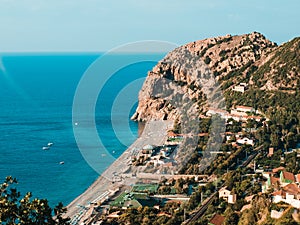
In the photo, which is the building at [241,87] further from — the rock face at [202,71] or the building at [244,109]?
the building at [244,109]

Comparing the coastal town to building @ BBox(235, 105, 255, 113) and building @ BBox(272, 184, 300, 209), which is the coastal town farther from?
building @ BBox(235, 105, 255, 113)

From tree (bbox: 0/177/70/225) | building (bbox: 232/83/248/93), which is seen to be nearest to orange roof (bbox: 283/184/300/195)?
tree (bbox: 0/177/70/225)

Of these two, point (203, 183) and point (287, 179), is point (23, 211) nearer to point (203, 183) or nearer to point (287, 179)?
point (287, 179)

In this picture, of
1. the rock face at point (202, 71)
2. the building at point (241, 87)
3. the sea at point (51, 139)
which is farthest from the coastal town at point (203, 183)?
the rock face at point (202, 71)

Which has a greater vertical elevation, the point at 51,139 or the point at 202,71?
the point at 202,71

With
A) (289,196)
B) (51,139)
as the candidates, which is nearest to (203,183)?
(289,196)

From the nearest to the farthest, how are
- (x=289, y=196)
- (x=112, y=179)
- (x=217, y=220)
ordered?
1. (x=289, y=196)
2. (x=217, y=220)
3. (x=112, y=179)

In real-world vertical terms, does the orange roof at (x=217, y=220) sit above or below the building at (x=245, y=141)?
below
